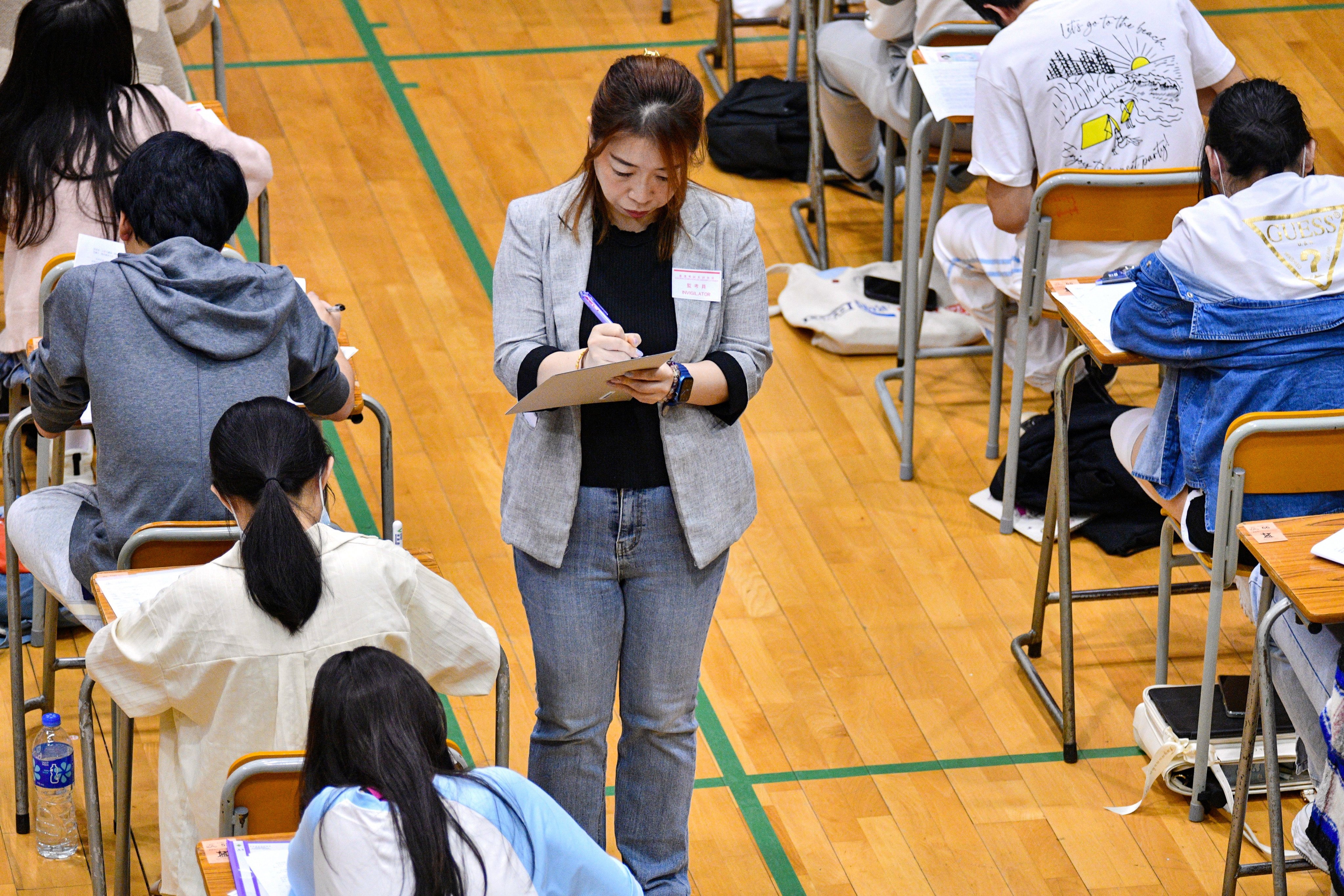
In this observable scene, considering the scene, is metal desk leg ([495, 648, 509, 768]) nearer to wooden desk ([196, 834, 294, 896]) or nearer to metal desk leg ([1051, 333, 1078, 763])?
wooden desk ([196, 834, 294, 896])

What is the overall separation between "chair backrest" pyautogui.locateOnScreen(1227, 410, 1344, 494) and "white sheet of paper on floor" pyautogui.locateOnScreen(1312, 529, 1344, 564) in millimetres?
247

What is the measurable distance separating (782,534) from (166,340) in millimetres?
1881

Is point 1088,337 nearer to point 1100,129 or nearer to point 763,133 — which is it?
point 1100,129

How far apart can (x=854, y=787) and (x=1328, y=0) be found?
15.6 feet

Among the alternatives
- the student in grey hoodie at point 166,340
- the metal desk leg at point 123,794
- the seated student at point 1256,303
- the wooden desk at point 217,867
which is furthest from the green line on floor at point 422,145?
the wooden desk at point 217,867

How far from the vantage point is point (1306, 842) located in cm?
290

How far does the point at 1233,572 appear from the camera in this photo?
3.13 m

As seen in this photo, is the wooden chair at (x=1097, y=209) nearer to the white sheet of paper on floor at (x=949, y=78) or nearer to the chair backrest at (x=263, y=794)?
the white sheet of paper on floor at (x=949, y=78)

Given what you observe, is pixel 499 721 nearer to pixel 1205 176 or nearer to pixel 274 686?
pixel 274 686

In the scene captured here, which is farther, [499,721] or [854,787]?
[854,787]

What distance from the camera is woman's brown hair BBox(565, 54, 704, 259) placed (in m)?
2.52

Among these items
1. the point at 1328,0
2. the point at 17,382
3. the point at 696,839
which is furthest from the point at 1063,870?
the point at 1328,0

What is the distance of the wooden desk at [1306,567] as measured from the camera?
267 centimetres

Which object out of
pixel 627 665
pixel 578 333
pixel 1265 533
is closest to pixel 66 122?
pixel 578 333
